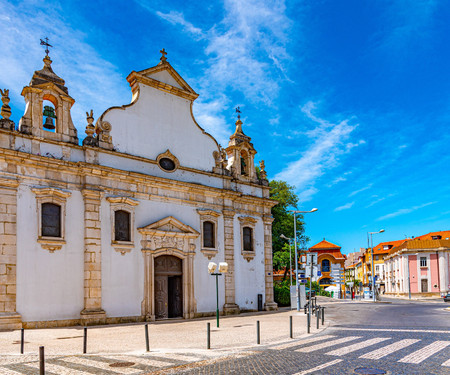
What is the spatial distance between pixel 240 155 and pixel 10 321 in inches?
722

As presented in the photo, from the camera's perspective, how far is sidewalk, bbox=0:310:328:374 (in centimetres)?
1165

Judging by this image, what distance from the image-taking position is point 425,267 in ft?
224

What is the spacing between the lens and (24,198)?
20.2m

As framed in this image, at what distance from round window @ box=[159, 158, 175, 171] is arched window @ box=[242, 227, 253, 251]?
703 cm

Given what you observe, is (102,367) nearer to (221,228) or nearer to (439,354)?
(439,354)

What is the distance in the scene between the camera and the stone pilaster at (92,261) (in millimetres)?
21266

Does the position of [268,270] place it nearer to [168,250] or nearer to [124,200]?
[168,250]

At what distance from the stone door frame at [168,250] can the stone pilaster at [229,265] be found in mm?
2618

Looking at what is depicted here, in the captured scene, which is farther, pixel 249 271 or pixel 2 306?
pixel 249 271

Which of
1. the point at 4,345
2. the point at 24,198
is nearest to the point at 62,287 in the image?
the point at 24,198

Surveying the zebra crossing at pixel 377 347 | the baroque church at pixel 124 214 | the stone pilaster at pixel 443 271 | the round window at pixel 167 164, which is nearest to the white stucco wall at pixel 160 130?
the baroque church at pixel 124 214

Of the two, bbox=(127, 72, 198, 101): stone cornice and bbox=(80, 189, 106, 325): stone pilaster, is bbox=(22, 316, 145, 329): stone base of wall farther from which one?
bbox=(127, 72, 198, 101): stone cornice

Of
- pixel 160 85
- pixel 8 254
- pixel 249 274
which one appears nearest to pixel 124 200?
pixel 8 254

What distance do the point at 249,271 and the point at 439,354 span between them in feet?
62.9
